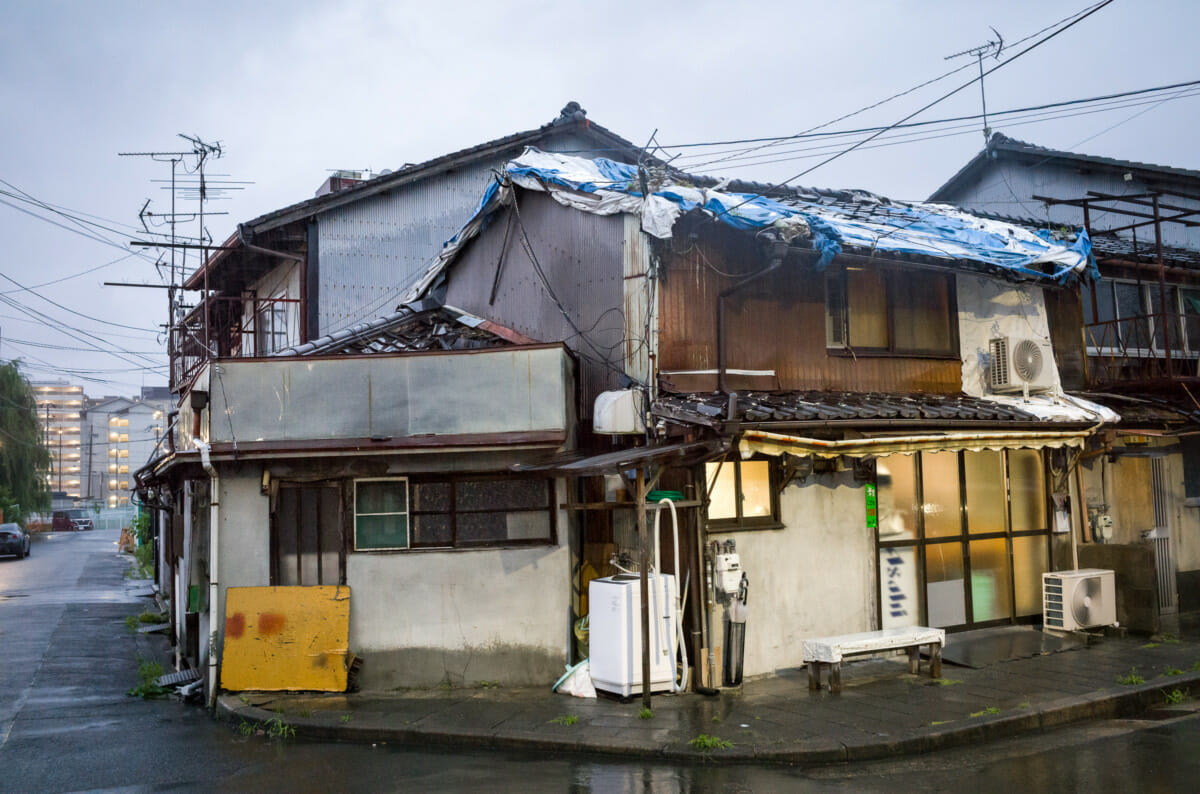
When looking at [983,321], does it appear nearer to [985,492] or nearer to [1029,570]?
[985,492]

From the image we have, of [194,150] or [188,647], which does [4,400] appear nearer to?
[194,150]

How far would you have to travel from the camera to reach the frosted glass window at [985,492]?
13.2 m

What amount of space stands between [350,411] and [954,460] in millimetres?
8480

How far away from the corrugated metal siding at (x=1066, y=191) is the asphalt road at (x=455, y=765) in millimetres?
14910

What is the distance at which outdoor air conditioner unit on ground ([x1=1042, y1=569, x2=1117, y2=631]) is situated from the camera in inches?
501

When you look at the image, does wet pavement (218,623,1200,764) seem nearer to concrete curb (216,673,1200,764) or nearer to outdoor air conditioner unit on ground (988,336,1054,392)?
concrete curb (216,673,1200,764)

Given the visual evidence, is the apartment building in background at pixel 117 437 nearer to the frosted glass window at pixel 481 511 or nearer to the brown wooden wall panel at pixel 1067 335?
the frosted glass window at pixel 481 511

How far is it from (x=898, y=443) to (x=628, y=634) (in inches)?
149

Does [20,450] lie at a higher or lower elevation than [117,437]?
lower

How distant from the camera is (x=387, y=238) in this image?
19.2 metres

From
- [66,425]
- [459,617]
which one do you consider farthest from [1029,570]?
[66,425]

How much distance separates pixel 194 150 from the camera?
19969mm

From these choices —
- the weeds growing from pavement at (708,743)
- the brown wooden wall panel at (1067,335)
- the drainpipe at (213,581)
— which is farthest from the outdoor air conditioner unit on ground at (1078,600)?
the drainpipe at (213,581)

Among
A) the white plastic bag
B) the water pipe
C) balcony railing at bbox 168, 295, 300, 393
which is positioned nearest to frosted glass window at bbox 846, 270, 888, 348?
the water pipe
